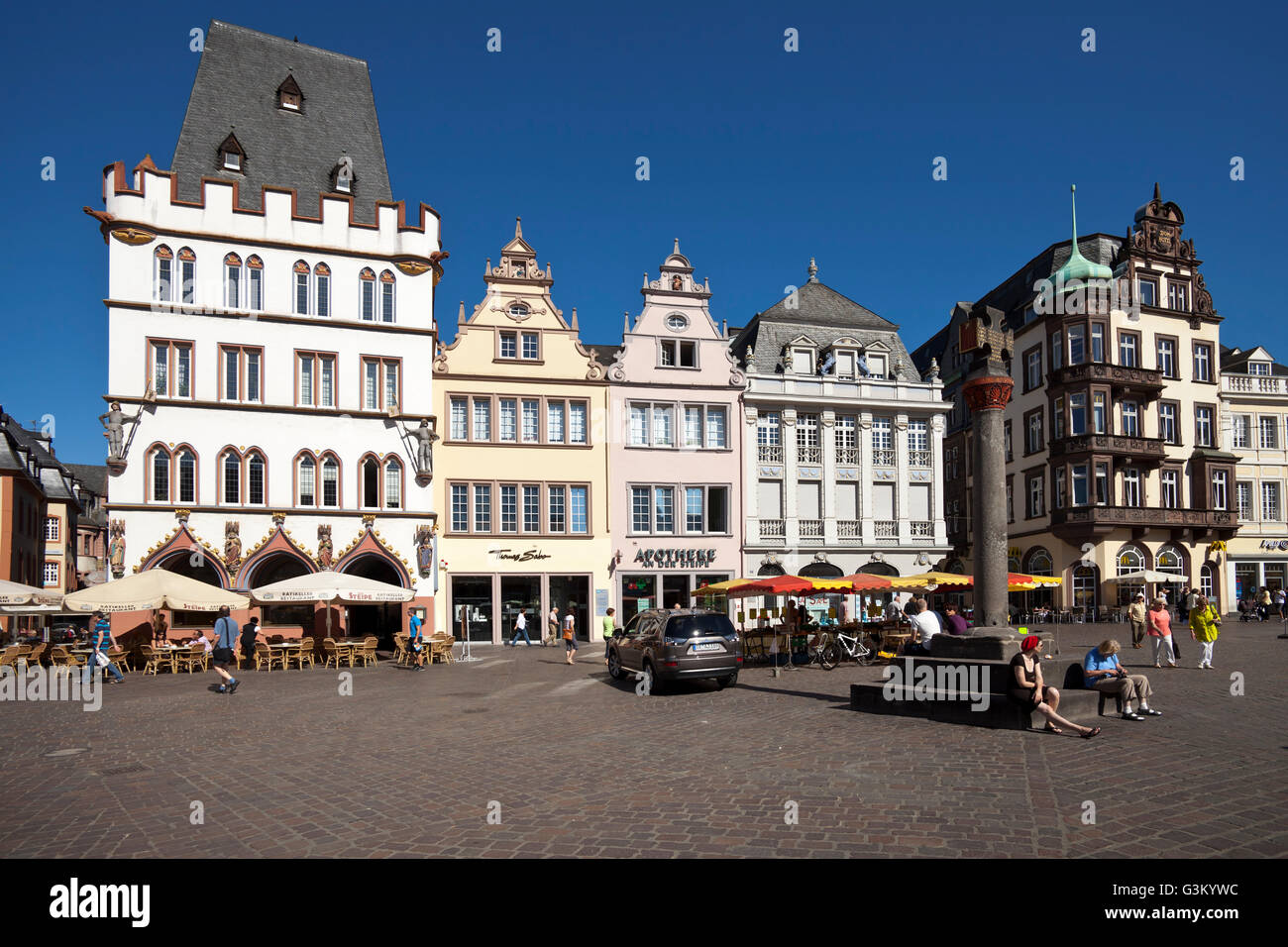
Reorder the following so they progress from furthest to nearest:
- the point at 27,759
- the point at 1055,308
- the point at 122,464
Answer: the point at 1055,308 → the point at 122,464 → the point at 27,759

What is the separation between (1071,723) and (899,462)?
3232cm

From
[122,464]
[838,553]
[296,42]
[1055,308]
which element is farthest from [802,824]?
[1055,308]

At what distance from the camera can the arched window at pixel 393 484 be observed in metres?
36.4

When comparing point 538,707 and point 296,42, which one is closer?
point 538,707

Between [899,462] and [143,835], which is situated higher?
[899,462]

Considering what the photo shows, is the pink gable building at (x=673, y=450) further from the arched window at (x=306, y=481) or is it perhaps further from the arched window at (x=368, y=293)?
the arched window at (x=306, y=481)

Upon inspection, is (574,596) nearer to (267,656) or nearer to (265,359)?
(267,656)

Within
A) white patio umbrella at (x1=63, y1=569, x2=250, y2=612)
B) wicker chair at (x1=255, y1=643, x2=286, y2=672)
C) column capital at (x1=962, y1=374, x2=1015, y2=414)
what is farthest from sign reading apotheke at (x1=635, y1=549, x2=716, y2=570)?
column capital at (x1=962, y1=374, x2=1015, y2=414)

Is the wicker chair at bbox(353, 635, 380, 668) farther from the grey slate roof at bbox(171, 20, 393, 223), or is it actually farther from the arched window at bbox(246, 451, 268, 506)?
the grey slate roof at bbox(171, 20, 393, 223)

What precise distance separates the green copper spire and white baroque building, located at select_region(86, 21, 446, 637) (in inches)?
1288

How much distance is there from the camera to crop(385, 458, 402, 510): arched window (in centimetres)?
3641

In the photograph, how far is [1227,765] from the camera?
32.6ft
